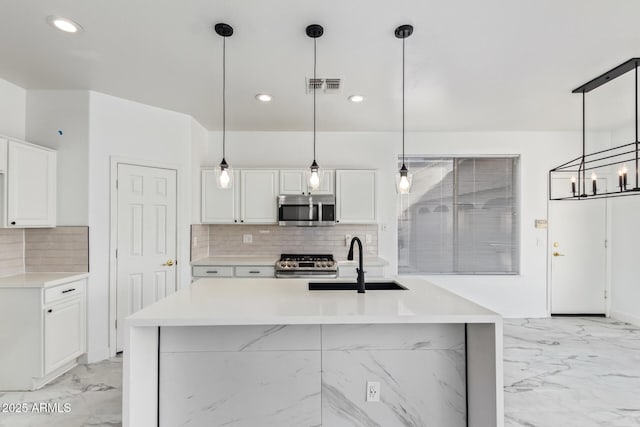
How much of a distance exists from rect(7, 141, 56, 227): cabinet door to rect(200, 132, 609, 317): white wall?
1.89 meters

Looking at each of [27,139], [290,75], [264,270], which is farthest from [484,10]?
[27,139]

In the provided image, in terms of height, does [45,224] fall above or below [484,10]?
below

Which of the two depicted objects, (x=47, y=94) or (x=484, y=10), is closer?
(x=484, y=10)

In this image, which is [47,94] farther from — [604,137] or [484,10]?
[604,137]

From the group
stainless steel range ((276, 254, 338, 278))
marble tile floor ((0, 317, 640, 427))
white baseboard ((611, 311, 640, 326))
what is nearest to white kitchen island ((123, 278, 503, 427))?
marble tile floor ((0, 317, 640, 427))

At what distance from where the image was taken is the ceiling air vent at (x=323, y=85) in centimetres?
Answer: 288

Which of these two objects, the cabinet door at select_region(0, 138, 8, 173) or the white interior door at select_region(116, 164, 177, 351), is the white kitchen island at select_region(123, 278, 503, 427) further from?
the cabinet door at select_region(0, 138, 8, 173)

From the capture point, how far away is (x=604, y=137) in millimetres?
4730

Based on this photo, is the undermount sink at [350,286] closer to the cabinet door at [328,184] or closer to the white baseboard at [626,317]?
the cabinet door at [328,184]

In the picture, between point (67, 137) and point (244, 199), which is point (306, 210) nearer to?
point (244, 199)

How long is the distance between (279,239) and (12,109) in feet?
10.1

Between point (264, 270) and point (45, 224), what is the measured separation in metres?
2.18

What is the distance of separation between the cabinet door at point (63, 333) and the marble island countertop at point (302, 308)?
1437mm

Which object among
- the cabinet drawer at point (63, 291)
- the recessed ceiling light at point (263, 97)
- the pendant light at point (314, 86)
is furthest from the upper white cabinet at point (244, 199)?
the pendant light at point (314, 86)
